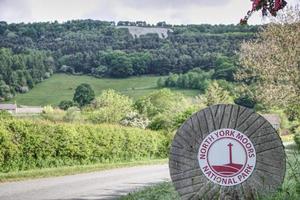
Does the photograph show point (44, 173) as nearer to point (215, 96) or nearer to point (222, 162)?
point (222, 162)

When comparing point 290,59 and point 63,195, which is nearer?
point 63,195

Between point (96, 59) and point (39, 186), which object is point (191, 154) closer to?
point (39, 186)

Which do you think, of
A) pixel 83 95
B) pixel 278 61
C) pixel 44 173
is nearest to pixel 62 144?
pixel 44 173

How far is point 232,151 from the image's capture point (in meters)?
6.12

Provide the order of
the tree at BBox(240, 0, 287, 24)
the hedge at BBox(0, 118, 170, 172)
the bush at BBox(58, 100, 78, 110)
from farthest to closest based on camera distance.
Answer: the bush at BBox(58, 100, 78, 110) → the hedge at BBox(0, 118, 170, 172) → the tree at BBox(240, 0, 287, 24)

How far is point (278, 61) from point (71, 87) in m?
123

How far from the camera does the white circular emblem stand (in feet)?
20.2

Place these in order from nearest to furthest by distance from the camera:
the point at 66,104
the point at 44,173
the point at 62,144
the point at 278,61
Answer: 1. the point at 44,173
2. the point at 62,144
3. the point at 278,61
4. the point at 66,104

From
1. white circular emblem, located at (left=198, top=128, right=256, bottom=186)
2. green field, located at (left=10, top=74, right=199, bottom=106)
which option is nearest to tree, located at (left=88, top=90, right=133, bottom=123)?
green field, located at (left=10, top=74, right=199, bottom=106)

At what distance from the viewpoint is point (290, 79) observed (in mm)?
36938

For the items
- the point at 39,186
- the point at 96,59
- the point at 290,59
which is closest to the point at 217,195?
the point at 39,186

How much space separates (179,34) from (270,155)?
7290 inches

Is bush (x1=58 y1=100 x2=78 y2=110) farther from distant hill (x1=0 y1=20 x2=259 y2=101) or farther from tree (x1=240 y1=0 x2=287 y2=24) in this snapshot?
tree (x1=240 y1=0 x2=287 y2=24)

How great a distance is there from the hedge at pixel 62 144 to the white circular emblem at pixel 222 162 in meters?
18.1
